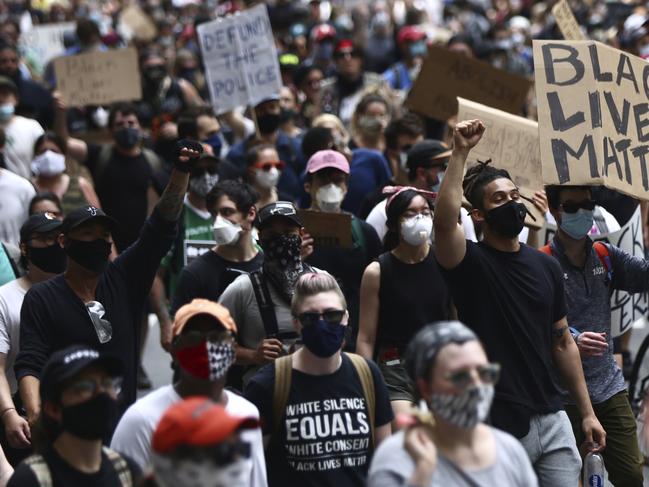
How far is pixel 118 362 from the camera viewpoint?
4680 millimetres

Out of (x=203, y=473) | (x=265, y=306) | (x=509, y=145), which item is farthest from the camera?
(x=509, y=145)

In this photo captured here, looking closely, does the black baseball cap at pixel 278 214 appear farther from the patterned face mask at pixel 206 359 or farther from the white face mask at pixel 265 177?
the white face mask at pixel 265 177

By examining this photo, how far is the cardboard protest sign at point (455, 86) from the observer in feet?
36.3

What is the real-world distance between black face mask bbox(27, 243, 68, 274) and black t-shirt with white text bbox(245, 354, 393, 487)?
77.3 inches

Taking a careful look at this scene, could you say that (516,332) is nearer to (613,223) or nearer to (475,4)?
(613,223)

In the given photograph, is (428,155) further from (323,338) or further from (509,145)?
(323,338)

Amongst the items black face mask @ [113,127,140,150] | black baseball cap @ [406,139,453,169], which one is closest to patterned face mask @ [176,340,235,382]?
black baseball cap @ [406,139,453,169]

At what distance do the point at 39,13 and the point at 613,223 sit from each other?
Answer: 804 inches

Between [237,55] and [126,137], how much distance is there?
3.92 ft

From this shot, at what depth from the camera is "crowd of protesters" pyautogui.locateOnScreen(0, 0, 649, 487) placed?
4367mm

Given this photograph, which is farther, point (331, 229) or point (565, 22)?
point (565, 22)

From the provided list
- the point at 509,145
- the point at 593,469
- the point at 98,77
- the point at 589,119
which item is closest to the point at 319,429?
the point at 593,469

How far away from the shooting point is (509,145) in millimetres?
8344

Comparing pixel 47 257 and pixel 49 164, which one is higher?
pixel 49 164
